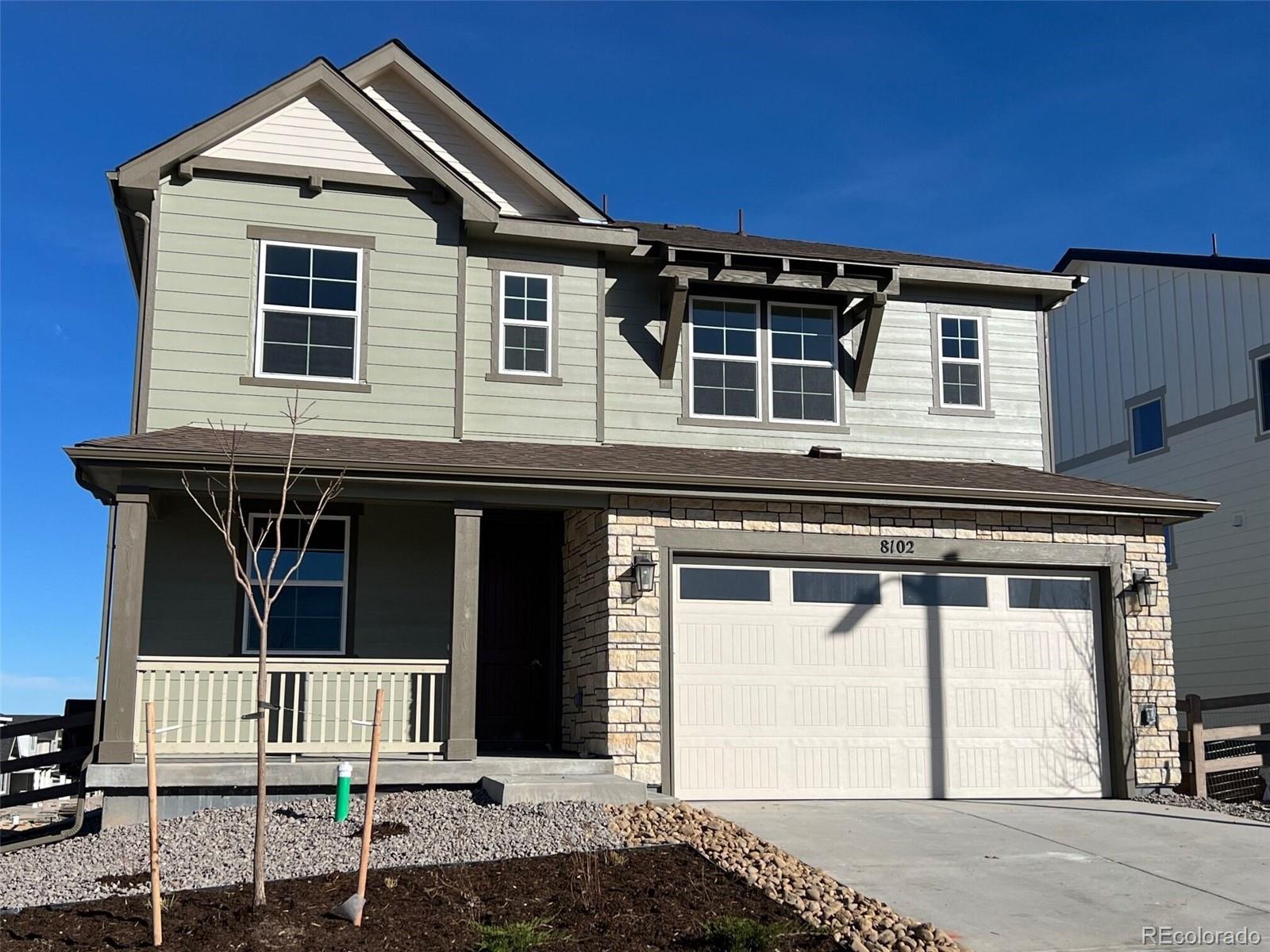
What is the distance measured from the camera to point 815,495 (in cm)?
1155

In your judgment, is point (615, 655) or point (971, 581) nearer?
point (615, 655)

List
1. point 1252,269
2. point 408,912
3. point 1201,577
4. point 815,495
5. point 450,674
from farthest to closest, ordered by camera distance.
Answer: point 1201,577 < point 1252,269 < point 815,495 < point 450,674 < point 408,912

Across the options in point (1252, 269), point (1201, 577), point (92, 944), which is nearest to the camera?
point (92, 944)

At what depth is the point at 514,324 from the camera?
12.9 metres

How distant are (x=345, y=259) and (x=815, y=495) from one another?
5346 mm

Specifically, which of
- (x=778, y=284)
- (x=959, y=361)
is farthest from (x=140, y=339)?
(x=959, y=361)

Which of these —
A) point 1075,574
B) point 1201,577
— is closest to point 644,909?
point 1075,574

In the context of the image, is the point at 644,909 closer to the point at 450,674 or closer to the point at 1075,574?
the point at 450,674

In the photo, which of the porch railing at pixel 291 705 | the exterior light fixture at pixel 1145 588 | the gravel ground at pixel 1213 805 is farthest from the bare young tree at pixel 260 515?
the gravel ground at pixel 1213 805

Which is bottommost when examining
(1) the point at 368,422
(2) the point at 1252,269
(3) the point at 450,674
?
(3) the point at 450,674

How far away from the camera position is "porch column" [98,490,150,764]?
32.2 ft

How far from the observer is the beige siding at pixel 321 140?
12.5 m

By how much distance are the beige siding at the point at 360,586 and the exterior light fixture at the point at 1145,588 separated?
274 inches

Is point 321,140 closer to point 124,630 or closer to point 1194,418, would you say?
point 124,630
